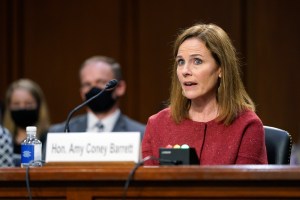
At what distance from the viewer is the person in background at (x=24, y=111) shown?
5.24m

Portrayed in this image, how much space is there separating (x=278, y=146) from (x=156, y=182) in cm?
108

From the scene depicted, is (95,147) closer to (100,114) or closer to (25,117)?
(100,114)

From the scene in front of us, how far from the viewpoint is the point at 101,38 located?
6.24m

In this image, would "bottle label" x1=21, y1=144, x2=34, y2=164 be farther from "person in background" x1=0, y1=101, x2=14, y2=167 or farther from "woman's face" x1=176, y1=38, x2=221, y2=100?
"person in background" x1=0, y1=101, x2=14, y2=167

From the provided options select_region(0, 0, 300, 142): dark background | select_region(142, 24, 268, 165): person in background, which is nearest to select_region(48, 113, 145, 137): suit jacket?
select_region(0, 0, 300, 142): dark background

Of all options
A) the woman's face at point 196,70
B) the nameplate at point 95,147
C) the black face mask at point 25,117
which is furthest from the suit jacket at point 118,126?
the nameplate at point 95,147

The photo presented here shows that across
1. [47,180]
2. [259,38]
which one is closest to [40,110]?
[259,38]

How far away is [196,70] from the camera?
10.3ft

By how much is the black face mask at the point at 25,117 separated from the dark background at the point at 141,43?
0.83 meters

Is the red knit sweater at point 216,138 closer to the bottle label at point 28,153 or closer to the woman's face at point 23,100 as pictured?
the bottle label at point 28,153

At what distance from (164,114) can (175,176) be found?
1149 mm

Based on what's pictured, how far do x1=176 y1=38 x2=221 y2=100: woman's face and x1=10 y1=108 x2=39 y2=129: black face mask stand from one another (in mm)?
2349

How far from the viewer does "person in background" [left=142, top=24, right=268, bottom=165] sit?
10.1ft

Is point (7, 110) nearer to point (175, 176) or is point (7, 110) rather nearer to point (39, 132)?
point (39, 132)
